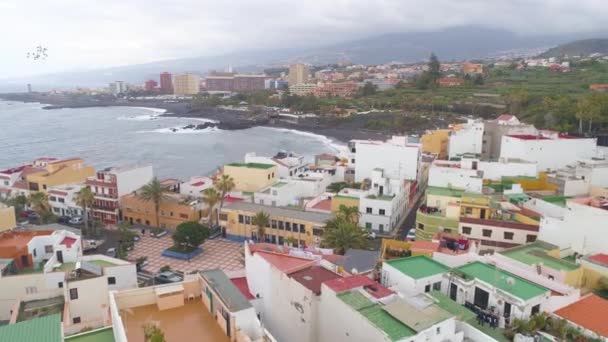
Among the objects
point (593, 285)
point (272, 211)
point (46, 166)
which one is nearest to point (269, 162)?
point (272, 211)

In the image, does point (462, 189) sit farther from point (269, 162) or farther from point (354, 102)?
point (354, 102)

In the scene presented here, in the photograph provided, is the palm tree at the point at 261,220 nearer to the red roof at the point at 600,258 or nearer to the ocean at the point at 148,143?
the red roof at the point at 600,258

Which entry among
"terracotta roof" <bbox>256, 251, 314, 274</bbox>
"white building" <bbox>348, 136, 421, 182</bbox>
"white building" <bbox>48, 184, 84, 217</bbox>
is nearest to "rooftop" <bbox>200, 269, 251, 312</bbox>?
"terracotta roof" <bbox>256, 251, 314, 274</bbox>

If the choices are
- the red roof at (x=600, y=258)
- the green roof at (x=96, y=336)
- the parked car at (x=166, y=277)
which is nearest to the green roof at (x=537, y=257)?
the red roof at (x=600, y=258)

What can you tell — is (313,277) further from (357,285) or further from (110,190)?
(110,190)

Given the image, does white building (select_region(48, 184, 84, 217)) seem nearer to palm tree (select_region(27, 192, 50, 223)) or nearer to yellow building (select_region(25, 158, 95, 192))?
palm tree (select_region(27, 192, 50, 223))

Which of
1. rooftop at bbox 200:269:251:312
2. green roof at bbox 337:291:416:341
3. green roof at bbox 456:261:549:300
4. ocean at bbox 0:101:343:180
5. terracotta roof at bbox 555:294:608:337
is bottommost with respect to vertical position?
ocean at bbox 0:101:343:180

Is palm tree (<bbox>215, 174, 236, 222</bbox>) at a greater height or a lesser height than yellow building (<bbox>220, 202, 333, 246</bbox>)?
greater

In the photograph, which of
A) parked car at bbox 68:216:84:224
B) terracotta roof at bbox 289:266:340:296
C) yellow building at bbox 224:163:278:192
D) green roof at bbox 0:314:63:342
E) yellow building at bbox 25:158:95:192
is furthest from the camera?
yellow building at bbox 25:158:95:192

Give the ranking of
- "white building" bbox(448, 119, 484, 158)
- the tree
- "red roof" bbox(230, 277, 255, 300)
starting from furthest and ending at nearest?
"white building" bbox(448, 119, 484, 158) → the tree → "red roof" bbox(230, 277, 255, 300)
